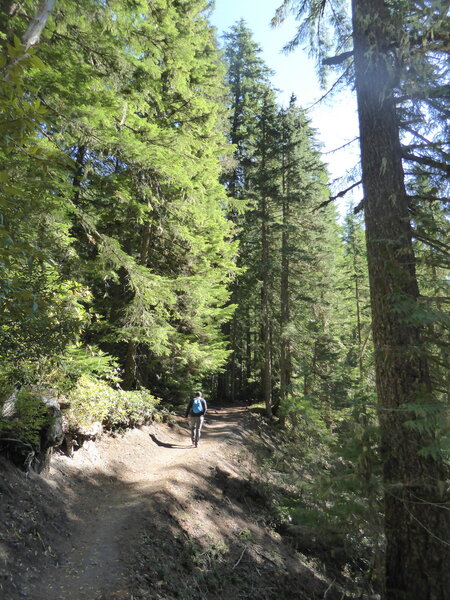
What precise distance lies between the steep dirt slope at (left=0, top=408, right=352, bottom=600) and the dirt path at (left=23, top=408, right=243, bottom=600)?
2 cm

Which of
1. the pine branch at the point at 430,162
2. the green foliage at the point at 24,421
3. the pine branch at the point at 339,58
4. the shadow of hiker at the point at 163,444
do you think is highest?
the pine branch at the point at 339,58

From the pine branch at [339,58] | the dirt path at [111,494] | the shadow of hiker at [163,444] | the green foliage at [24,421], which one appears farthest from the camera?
the shadow of hiker at [163,444]

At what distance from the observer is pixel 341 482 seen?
18.0ft

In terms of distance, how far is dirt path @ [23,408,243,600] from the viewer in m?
4.49

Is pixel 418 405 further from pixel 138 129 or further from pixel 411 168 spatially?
pixel 138 129

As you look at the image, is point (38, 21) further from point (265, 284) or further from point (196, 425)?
point (265, 284)

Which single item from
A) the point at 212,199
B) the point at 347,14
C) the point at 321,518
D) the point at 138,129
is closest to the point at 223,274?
the point at 212,199

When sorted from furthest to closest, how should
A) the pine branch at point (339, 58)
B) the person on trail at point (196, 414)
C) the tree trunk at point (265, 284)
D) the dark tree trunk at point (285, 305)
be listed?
the tree trunk at point (265, 284)
the dark tree trunk at point (285, 305)
the person on trail at point (196, 414)
the pine branch at point (339, 58)

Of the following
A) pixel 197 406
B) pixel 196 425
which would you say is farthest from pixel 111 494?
pixel 196 425

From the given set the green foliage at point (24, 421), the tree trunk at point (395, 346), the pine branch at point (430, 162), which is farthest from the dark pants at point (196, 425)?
the pine branch at point (430, 162)

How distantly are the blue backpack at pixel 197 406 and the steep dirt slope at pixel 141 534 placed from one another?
4.82 feet

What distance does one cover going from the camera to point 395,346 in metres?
5.14

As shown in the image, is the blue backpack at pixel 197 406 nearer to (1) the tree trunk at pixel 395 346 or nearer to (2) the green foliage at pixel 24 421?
(2) the green foliage at pixel 24 421

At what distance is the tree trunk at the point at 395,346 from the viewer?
15.4 feet
